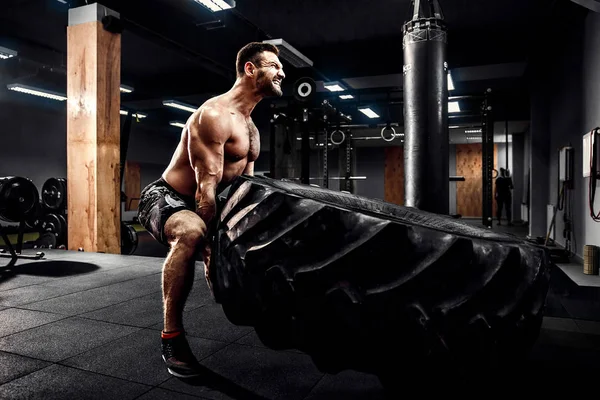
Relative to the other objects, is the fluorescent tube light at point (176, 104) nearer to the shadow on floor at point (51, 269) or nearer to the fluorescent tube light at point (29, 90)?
the fluorescent tube light at point (29, 90)

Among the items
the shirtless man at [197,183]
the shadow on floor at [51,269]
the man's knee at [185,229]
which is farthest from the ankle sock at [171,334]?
the shadow on floor at [51,269]

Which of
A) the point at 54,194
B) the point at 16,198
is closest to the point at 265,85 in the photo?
the point at 16,198

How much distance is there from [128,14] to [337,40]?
2704 millimetres

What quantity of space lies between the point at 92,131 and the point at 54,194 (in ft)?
7.45

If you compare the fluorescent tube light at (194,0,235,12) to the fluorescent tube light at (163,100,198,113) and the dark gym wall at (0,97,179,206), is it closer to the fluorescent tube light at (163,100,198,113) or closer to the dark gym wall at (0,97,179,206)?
the fluorescent tube light at (163,100,198,113)

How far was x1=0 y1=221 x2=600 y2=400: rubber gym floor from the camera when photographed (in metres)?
1.25

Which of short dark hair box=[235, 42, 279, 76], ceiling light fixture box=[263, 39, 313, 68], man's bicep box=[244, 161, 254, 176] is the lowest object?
man's bicep box=[244, 161, 254, 176]

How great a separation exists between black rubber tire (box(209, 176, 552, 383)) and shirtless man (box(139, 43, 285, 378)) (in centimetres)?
53

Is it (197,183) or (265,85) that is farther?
(265,85)

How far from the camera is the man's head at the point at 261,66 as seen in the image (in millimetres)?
1550

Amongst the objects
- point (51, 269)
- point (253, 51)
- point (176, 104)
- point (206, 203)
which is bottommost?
point (51, 269)

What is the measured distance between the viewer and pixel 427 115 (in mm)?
2803

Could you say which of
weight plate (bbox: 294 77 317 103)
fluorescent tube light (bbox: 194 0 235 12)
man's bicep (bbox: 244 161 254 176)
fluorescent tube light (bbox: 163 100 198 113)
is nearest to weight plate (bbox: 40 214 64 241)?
fluorescent tube light (bbox: 194 0 235 12)

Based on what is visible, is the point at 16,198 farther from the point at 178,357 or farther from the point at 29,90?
the point at 29,90
